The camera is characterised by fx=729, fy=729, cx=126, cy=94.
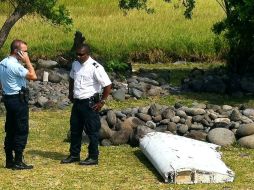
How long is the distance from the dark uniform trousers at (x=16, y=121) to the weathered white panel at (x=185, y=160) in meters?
1.86

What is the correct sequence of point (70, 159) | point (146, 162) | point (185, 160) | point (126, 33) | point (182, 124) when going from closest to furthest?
1. point (185, 160)
2. point (70, 159)
3. point (146, 162)
4. point (182, 124)
5. point (126, 33)

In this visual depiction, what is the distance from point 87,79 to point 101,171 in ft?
4.25

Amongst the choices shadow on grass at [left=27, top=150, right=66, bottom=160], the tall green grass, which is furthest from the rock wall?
the tall green grass

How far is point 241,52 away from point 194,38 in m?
4.33

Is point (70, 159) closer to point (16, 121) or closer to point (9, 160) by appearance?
point (9, 160)

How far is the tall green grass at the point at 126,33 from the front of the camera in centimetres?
2372

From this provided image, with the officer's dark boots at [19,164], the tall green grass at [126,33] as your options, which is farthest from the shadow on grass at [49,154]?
the tall green grass at [126,33]

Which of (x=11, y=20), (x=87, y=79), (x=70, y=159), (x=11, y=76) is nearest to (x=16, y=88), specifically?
(x=11, y=76)

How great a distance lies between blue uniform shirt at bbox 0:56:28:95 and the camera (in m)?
9.70

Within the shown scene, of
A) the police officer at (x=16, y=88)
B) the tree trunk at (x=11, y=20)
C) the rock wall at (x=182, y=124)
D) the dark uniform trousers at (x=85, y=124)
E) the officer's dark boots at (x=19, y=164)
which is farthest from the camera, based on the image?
the tree trunk at (x=11, y=20)

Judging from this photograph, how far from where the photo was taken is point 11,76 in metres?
9.77

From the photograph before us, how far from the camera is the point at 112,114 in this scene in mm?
12477

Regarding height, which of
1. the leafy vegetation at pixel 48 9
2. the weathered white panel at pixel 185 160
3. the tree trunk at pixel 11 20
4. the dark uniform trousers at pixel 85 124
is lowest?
the weathered white panel at pixel 185 160

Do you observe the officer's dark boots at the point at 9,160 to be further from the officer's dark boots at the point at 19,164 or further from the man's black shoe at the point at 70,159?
the man's black shoe at the point at 70,159
